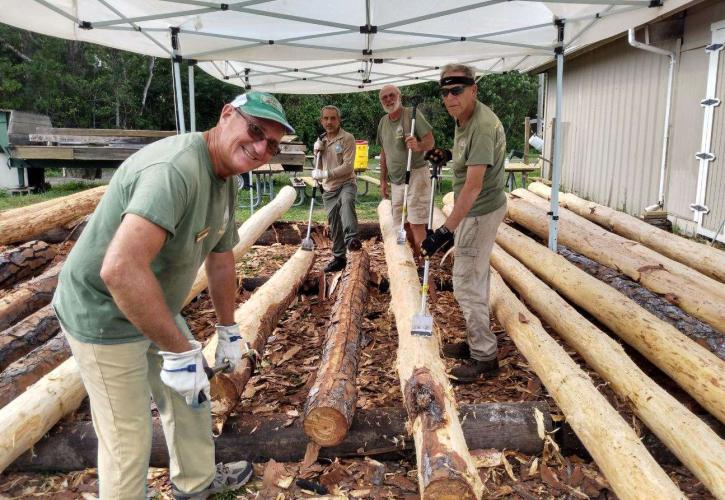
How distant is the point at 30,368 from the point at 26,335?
814 millimetres

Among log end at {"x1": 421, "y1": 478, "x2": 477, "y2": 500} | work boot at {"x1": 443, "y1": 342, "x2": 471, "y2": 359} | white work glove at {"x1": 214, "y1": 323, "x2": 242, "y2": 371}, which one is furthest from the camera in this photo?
work boot at {"x1": 443, "y1": 342, "x2": 471, "y2": 359}

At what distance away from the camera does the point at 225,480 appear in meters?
3.22

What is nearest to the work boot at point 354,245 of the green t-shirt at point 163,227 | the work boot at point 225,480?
the work boot at point 225,480

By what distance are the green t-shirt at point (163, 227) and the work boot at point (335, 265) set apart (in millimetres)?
4952

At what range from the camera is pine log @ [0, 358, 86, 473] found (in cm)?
313

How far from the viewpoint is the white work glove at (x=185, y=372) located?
2457 millimetres

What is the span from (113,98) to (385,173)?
23.2 metres

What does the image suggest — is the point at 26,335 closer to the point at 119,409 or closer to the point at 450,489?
the point at 119,409

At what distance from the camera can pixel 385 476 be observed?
335 centimetres

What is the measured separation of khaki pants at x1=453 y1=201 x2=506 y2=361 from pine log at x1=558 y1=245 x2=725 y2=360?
5.23 ft

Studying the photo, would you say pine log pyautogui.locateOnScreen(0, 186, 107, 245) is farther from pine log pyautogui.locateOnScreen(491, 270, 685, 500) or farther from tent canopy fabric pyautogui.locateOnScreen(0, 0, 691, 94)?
pine log pyautogui.locateOnScreen(491, 270, 685, 500)

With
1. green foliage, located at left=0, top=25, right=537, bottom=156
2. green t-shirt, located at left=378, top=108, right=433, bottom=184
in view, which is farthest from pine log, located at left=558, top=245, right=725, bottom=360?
green foliage, located at left=0, top=25, right=537, bottom=156

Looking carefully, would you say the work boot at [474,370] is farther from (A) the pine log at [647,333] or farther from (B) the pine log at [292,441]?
(A) the pine log at [647,333]

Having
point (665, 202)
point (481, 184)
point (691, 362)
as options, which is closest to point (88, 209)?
point (481, 184)
